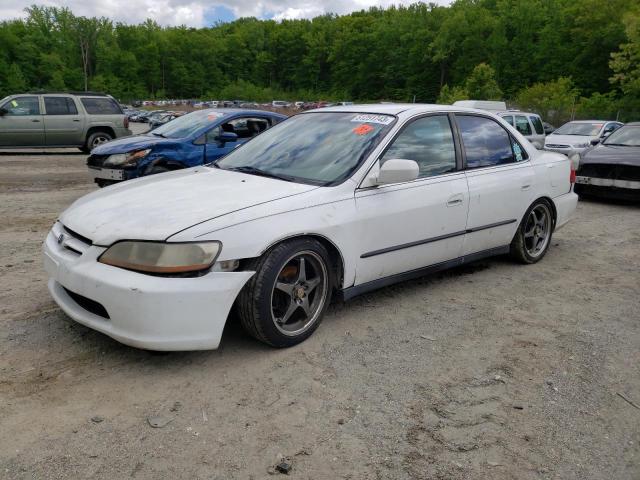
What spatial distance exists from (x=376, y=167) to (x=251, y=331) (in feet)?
4.71

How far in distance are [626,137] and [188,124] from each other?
810 cm

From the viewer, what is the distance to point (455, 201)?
4.31 metres

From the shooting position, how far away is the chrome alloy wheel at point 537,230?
5.37 meters

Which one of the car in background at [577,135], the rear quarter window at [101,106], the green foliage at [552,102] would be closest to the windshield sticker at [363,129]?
the car in background at [577,135]

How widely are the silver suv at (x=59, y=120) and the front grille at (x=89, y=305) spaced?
42.5 feet

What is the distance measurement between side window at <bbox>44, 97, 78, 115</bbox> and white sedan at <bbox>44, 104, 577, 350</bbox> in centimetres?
1199

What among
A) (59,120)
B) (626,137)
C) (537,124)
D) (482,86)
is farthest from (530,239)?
(482,86)

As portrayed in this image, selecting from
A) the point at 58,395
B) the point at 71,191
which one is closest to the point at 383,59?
the point at 71,191

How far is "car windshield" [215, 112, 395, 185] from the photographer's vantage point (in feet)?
12.6

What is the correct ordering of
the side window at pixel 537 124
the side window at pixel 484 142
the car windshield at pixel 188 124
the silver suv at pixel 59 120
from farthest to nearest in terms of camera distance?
the silver suv at pixel 59 120 < the side window at pixel 537 124 < the car windshield at pixel 188 124 < the side window at pixel 484 142

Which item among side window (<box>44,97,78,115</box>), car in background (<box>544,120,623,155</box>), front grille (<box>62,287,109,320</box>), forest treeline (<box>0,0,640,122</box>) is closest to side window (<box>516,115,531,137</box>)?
car in background (<box>544,120,623,155</box>)

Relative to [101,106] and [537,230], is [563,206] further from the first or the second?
[101,106]

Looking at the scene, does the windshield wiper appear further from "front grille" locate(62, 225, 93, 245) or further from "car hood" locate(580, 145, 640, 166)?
"car hood" locate(580, 145, 640, 166)

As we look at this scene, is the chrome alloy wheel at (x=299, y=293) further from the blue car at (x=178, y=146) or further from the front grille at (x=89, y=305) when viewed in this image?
the blue car at (x=178, y=146)
